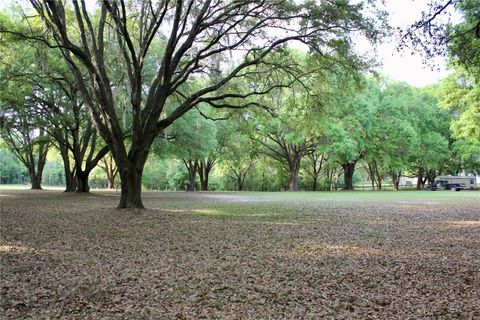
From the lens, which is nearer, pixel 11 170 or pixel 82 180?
pixel 82 180

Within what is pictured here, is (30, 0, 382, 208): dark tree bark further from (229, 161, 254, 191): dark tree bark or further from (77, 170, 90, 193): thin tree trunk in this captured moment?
(229, 161, 254, 191): dark tree bark

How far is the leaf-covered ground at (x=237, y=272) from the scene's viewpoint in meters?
4.38

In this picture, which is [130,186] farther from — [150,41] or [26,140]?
[26,140]

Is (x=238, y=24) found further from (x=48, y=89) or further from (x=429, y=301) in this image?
(x=48, y=89)

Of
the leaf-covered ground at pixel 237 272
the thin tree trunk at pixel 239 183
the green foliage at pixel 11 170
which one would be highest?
the green foliage at pixel 11 170

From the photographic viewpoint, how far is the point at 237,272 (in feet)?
19.1

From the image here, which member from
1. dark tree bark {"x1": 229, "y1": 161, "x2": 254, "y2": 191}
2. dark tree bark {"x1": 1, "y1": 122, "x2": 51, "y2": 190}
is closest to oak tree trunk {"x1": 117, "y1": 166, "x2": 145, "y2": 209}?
dark tree bark {"x1": 1, "y1": 122, "x2": 51, "y2": 190}

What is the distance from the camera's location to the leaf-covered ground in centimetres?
438

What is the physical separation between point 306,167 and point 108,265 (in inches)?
2002

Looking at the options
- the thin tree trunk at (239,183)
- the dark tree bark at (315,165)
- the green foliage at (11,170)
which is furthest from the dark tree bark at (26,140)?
the green foliage at (11,170)

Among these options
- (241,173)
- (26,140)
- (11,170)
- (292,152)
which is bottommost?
(241,173)

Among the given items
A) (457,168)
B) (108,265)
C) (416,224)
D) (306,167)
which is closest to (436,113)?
(457,168)

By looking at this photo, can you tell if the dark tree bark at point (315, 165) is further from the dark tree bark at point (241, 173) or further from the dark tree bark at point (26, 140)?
the dark tree bark at point (26, 140)

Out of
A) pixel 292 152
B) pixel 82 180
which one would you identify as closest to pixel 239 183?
pixel 292 152
